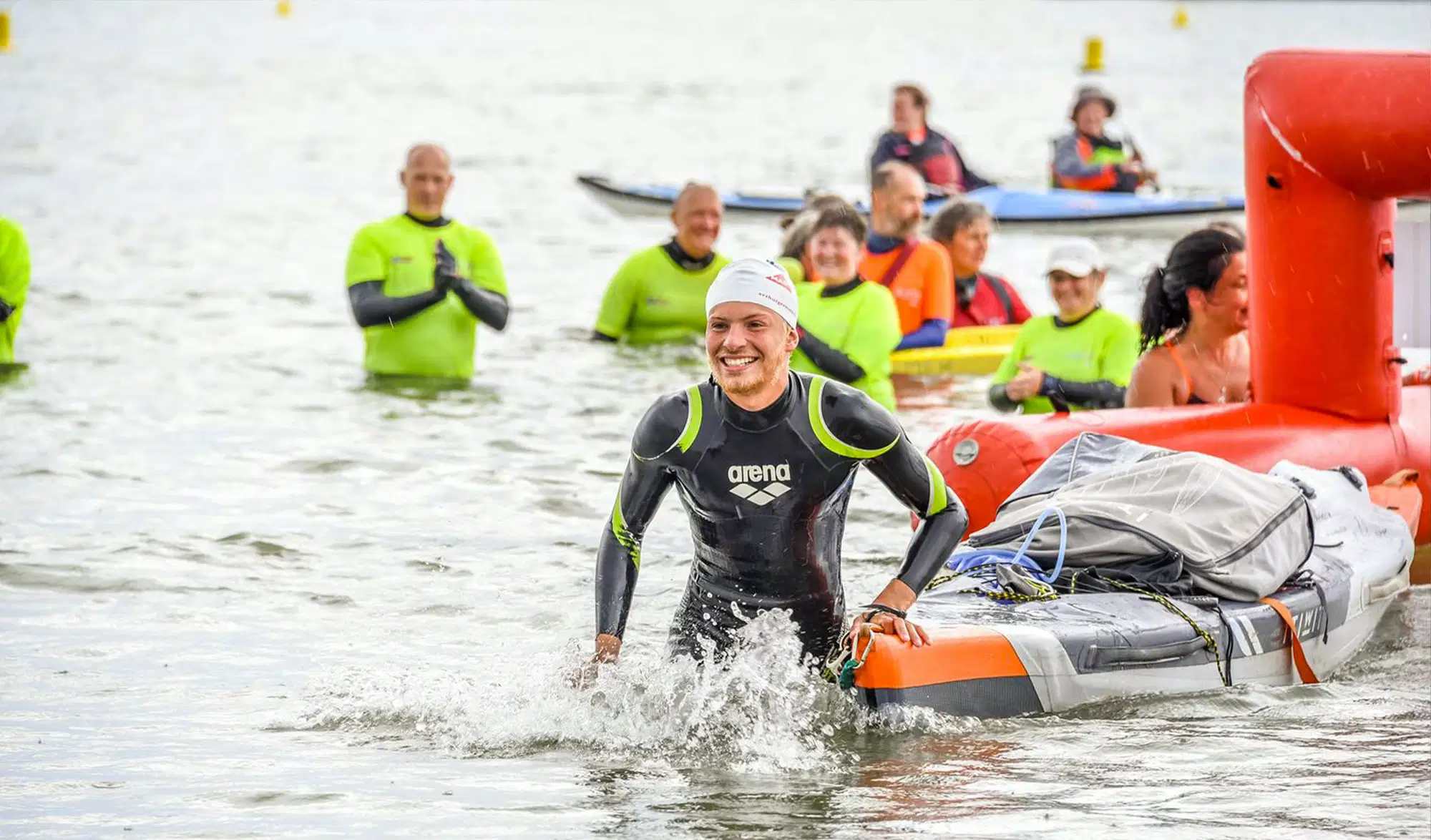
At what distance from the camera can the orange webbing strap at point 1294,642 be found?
6316mm

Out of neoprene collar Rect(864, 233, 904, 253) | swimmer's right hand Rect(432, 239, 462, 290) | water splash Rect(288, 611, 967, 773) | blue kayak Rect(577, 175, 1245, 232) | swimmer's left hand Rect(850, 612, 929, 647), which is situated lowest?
water splash Rect(288, 611, 967, 773)

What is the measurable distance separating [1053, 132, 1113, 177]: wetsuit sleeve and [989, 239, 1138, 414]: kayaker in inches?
373

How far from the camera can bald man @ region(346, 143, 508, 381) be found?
10.5 meters

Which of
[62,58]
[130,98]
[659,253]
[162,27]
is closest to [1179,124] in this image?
[130,98]

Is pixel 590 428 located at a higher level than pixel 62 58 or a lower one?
lower

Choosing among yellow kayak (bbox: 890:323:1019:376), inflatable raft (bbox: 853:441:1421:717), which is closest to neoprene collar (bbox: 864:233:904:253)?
yellow kayak (bbox: 890:323:1019:376)

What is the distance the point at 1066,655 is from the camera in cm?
583

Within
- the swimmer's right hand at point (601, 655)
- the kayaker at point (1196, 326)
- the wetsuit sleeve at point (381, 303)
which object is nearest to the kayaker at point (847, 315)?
the kayaker at point (1196, 326)

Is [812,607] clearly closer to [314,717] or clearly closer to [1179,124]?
[314,717]

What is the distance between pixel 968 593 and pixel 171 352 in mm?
8387

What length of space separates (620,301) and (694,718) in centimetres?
693

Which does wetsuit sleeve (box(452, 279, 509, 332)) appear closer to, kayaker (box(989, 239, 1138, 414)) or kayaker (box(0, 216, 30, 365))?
kayaker (box(0, 216, 30, 365))

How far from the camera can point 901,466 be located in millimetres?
5512

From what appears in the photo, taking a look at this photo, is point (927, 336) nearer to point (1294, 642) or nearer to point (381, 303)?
point (381, 303)
